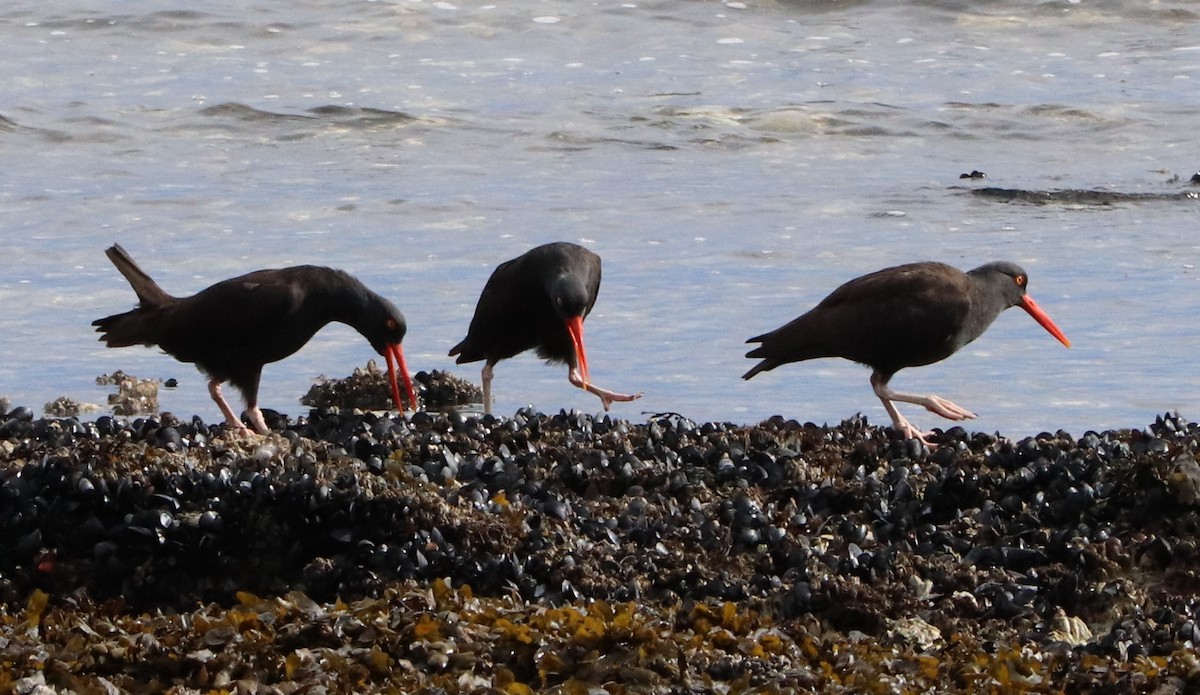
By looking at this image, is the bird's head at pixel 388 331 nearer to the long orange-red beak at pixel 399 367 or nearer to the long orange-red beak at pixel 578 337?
the long orange-red beak at pixel 399 367

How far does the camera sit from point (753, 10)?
18906 millimetres

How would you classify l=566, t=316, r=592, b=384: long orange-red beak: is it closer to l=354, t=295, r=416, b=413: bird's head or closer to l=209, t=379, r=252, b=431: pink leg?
l=354, t=295, r=416, b=413: bird's head

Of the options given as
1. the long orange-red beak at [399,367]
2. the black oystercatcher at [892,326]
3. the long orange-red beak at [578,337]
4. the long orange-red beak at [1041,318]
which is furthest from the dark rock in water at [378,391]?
the long orange-red beak at [1041,318]

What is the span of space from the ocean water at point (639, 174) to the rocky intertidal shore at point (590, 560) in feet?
6.35

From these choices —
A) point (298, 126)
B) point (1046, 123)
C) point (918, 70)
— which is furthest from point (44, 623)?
point (918, 70)

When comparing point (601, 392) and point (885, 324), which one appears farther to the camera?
point (601, 392)

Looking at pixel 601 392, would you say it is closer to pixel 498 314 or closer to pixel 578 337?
pixel 578 337

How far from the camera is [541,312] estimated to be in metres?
7.60

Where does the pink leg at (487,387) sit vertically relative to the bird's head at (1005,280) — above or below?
below

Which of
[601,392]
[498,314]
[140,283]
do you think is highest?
[140,283]

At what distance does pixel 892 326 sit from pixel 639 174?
21.9ft

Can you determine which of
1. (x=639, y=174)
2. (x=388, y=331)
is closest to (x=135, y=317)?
(x=388, y=331)

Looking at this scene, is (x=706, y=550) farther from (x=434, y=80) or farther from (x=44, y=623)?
(x=434, y=80)

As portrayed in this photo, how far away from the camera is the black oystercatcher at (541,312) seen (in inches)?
288
